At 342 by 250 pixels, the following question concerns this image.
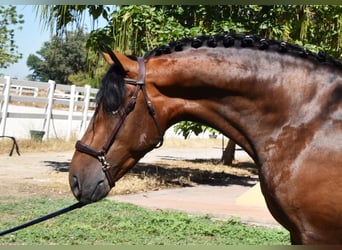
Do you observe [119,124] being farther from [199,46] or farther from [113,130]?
[199,46]

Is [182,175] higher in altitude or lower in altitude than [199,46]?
lower

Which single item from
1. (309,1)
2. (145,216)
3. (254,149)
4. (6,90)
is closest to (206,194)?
(145,216)

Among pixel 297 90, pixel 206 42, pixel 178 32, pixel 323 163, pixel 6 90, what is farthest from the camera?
pixel 6 90

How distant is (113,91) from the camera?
2.34 m

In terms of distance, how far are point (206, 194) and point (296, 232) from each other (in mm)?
6207

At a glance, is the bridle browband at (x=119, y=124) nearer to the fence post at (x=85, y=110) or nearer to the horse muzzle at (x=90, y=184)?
the horse muzzle at (x=90, y=184)

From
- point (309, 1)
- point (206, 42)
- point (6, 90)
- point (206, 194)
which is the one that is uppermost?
A: point (309, 1)

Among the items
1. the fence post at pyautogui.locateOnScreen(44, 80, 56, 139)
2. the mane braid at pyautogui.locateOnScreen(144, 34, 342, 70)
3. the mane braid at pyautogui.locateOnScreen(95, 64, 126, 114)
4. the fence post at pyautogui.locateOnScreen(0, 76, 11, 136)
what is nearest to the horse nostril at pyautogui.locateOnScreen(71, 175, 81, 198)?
the mane braid at pyautogui.locateOnScreen(95, 64, 126, 114)

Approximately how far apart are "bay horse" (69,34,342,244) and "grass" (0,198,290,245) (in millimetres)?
2558

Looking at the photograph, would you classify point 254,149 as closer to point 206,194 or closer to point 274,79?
point 274,79

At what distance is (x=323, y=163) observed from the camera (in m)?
2.14

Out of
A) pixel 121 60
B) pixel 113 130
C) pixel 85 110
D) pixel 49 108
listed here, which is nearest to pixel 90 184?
pixel 113 130

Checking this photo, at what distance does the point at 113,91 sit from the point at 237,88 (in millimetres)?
619

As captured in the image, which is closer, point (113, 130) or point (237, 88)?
point (113, 130)
